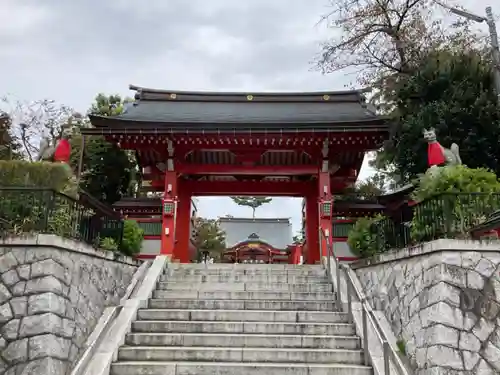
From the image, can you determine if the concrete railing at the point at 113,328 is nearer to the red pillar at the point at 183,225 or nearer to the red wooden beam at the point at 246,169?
the red wooden beam at the point at 246,169

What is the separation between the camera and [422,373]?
16.4ft

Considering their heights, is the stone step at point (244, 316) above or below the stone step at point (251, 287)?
below

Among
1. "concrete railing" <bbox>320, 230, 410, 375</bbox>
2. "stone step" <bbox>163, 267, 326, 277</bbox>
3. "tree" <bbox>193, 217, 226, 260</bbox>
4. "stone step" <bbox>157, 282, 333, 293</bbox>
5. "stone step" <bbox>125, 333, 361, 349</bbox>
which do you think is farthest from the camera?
"tree" <bbox>193, 217, 226, 260</bbox>

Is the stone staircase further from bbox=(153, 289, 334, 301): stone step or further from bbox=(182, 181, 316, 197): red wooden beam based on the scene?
bbox=(182, 181, 316, 197): red wooden beam

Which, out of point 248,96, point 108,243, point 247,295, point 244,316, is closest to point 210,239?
point 248,96

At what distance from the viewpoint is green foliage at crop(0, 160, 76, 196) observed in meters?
6.29

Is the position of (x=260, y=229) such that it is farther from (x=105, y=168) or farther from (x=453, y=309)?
(x=453, y=309)

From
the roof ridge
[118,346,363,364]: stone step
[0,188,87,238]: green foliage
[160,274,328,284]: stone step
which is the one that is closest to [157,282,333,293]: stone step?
[160,274,328,284]: stone step

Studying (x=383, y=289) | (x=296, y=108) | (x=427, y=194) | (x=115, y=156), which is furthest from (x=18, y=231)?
(x=115, y=156)

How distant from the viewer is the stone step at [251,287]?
24.7ft

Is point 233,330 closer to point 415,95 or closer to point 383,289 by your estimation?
point 383,289

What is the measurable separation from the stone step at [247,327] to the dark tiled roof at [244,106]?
691cm

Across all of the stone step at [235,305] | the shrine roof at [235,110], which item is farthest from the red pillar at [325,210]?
the stone step at [235,305]

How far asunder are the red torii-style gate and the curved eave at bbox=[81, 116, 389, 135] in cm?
2
